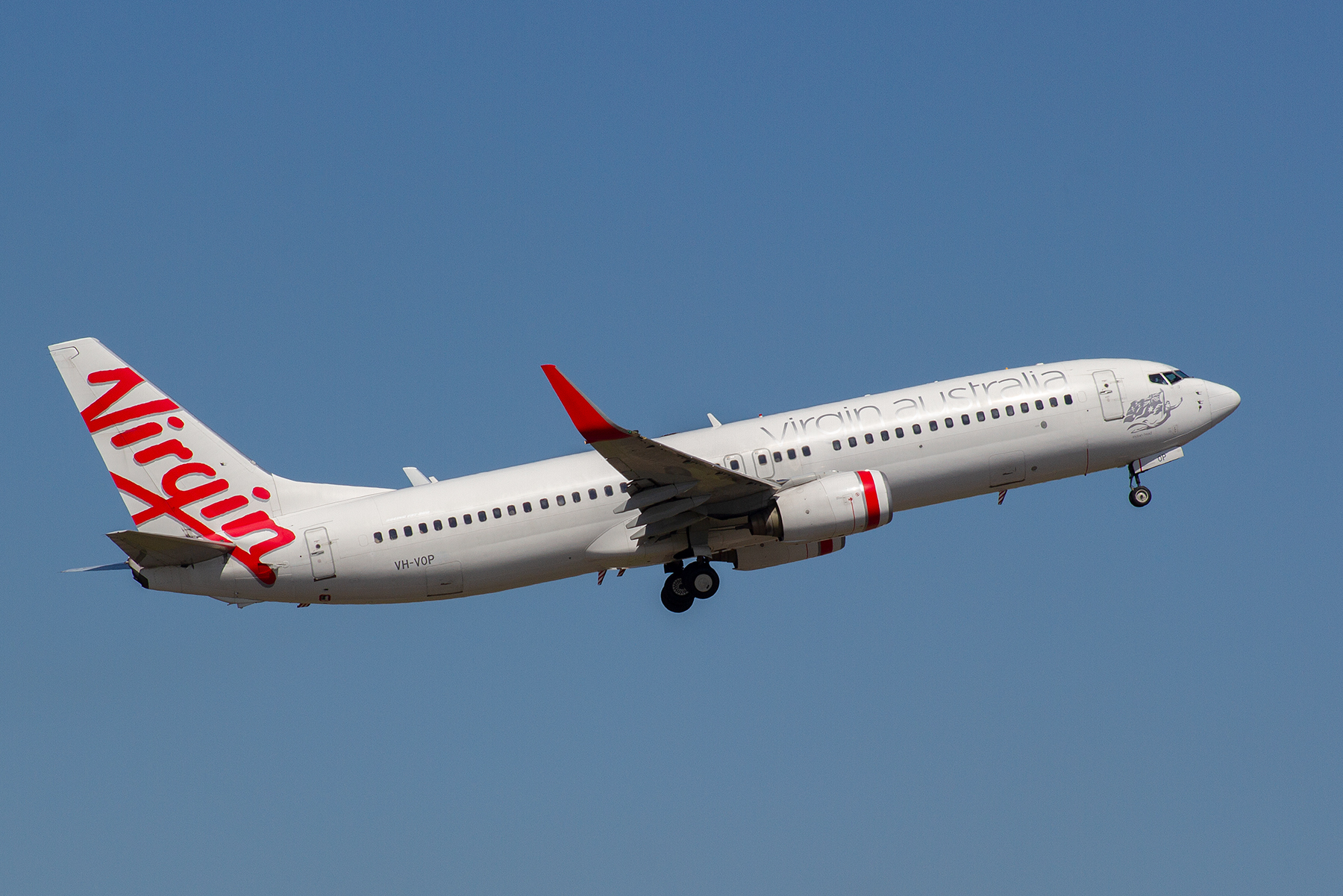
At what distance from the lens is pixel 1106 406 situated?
157ft

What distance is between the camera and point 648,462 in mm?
43094

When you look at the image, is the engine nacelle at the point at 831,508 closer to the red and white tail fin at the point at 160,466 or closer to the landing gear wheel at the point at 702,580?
the landing gear wheel at the point at 702,580

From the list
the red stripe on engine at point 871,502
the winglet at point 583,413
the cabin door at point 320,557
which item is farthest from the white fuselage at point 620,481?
the winglet at point 583,413

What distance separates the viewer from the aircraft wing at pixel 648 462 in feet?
131

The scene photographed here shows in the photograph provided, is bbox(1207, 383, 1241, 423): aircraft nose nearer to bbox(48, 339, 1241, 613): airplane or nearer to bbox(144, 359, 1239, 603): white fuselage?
bbox(144, 359, 1239, 603): white fuselage

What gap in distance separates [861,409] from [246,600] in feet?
64.2

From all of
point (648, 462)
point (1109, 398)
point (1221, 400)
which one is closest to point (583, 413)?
point (648, 462)

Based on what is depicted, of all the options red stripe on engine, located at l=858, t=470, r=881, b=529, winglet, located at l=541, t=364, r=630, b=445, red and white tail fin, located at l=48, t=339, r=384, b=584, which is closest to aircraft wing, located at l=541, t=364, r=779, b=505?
winglet, located at l=541, t=364, r=630, b=445

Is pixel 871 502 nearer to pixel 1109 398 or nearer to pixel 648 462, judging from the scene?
pixel 648 462

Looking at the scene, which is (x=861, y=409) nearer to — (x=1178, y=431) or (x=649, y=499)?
(x=649, y=499)

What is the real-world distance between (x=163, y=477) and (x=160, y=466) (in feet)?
1.16

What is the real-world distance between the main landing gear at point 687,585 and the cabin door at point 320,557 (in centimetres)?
1047

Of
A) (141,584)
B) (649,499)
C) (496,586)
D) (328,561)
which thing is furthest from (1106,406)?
(141,584)

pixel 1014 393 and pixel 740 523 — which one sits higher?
pixel 1014 393
